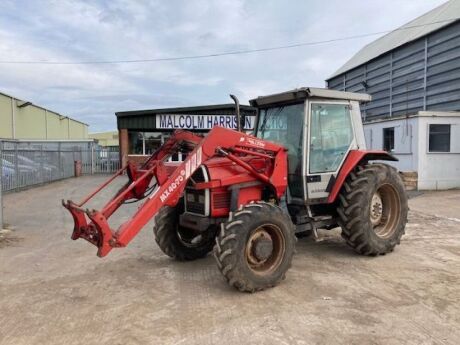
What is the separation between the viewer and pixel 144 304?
4.68m

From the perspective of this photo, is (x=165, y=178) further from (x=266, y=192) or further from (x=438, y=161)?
(x=438, y=161)

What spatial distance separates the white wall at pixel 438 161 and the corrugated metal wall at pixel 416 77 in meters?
1.41

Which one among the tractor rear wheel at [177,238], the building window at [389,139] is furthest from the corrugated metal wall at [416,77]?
the tractor rear wheel at [177,238]

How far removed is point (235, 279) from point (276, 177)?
1.52 meters

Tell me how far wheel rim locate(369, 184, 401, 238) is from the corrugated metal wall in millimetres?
10113

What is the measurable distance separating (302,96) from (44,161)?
17.2 meters

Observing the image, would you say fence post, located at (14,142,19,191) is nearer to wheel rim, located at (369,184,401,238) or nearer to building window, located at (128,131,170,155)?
building window, located at (128,131,170,155)

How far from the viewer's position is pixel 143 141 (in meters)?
24.8

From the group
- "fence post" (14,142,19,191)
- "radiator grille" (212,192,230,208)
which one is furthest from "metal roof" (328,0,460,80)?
"fence post" (14,142,19,191)

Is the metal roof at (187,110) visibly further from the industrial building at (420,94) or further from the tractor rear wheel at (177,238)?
the tractor rear wheel at (177,238)

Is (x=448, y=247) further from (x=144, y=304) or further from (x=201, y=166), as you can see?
(x=144, y=304)

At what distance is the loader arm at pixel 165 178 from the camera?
4.55 meters

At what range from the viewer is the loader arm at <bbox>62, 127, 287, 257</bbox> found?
14.9ft

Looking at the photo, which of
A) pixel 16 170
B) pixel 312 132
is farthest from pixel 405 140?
pixel 16 170
